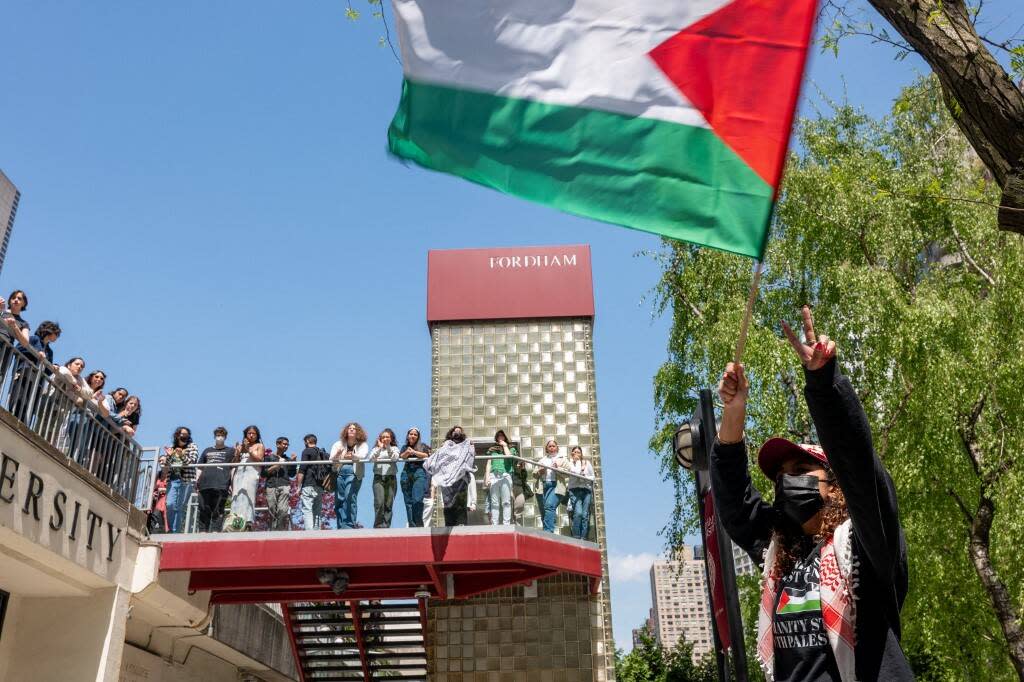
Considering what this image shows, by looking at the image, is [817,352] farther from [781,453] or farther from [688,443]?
[688,443]

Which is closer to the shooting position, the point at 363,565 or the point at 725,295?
the point at 363,565

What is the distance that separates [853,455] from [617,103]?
2344 millimetres

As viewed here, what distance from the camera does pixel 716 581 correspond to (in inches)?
249

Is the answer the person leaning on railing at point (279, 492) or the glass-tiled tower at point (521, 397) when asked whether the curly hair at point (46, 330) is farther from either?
the glass-tiled tower at point (521, 397)

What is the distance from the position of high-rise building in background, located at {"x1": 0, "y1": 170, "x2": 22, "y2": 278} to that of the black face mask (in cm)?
6763

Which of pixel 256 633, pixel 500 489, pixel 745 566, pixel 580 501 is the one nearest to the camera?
pixel 500 489

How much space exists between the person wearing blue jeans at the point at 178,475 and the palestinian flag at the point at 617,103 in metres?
10.7

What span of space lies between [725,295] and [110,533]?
1153cm

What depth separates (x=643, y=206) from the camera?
4.11 metres

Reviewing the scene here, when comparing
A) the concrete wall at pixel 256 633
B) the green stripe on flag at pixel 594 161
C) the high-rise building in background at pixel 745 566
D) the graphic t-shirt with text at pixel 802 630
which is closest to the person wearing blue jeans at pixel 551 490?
the high-rise building in background at pixel 745 566

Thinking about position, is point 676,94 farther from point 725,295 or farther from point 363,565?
point 725,295

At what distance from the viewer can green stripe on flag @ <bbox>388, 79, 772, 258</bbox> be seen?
3.99m

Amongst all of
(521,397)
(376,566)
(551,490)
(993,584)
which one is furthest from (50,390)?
(993,584)

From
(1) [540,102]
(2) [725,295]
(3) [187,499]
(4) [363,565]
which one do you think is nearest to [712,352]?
(2) [725,295]
